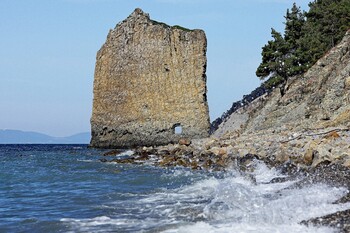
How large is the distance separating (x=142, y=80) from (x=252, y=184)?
41955 mm

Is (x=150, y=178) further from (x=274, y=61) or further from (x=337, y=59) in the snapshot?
(x=274, y=61)

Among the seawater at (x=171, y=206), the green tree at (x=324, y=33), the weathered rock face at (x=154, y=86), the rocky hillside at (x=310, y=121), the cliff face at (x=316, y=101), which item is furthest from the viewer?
the weathered rock face at (x=154, y=86)

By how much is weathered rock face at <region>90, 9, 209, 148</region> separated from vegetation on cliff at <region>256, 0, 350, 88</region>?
7987mm

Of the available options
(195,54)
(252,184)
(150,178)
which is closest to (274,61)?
(195,54)

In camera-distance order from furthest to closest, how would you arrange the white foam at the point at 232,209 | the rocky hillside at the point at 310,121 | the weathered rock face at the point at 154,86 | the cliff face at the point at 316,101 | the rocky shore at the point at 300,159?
1. the weathered rock face at the point at 154,86
2. the cliff face at the point at 316,101
3. the rocky hillside at the point at 310,121
4. the rocky shore at the point at 300,159
5. the white foam at the point at 232,209

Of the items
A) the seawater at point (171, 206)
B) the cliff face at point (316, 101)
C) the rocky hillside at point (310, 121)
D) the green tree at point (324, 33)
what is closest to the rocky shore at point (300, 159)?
the rocky hillside at point (310, 121)

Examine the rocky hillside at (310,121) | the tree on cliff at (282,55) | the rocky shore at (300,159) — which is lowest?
the rocky shore at (300,159)

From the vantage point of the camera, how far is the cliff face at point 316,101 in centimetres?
2645

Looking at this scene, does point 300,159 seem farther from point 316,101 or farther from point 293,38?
point 293,38

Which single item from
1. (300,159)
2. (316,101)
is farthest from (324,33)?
(300,159)

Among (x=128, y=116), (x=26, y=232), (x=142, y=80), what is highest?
(x=142, y=80)

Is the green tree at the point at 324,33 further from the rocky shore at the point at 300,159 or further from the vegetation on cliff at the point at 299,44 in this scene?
the rocky shore at the point at 300,159

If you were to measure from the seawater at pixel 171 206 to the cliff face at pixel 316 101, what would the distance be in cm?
883

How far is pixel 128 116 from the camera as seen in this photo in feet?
183
